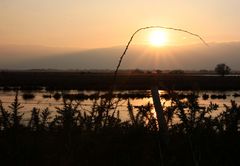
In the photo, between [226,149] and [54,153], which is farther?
[226,149]

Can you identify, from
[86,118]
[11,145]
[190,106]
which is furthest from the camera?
[86,118]

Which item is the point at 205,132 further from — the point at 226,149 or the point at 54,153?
the point at 54,153

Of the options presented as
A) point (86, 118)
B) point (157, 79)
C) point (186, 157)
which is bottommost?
point (186, 157)

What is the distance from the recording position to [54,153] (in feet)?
11.8

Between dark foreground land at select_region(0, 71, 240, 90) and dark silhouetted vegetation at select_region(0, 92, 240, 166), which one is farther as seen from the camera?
dark foreground land at select_region(0, 71, 240, 90)

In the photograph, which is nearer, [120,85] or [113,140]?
[113,140]

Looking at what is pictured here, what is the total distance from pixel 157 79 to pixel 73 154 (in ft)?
3.05

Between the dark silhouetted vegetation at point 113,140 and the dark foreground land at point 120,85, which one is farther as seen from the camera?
the dark foreground land at point 120,85

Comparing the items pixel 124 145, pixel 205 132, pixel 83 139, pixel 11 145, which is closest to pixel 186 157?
pixel 205 132

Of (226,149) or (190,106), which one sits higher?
(190,106)

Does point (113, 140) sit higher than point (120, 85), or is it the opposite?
point (120, 85)

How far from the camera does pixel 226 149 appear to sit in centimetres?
388

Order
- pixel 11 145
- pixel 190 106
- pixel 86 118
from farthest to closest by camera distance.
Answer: pixel 86 118
pixel 190 106
pixel 11 145

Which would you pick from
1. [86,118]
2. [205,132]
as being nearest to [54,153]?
[86,118]
